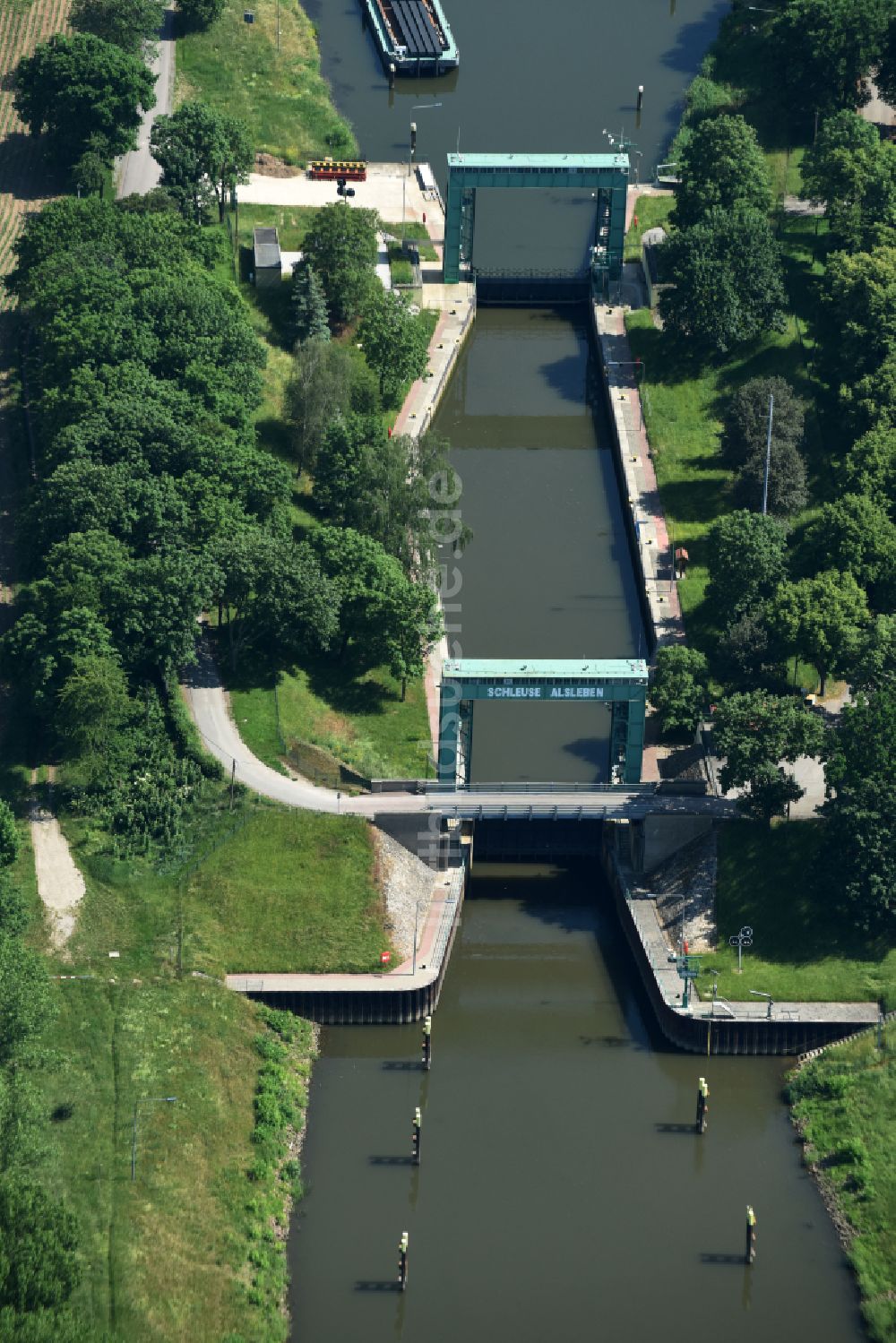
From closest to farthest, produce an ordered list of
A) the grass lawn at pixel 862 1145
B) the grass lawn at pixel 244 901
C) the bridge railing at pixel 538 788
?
the grass lawn at pixel 862 1145 → the grass lawn at pixel 244 901 → the bridge railing at pixel 538 788

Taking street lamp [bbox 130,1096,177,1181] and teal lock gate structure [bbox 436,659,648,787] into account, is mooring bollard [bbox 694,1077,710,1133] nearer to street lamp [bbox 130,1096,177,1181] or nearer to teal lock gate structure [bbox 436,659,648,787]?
teal lock gate structure [bbox 436,659,648,787]

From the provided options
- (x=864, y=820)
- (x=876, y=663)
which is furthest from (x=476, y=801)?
(x=876, y=663)

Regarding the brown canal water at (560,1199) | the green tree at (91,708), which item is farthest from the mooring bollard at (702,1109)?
the green tree at (91,708)

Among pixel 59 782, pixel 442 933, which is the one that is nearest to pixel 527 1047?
pixel 442 933

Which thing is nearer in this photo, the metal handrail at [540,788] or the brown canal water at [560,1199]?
the brown canal water at [560,1199]

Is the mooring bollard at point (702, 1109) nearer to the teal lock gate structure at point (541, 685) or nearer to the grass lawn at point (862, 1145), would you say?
the grass lawn at point (862, 1145)

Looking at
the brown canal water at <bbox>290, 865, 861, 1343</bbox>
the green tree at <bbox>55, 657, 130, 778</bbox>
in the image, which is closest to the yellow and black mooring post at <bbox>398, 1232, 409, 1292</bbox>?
the brown canal water at <bbox>290, 865, 861, 1343</bbox>

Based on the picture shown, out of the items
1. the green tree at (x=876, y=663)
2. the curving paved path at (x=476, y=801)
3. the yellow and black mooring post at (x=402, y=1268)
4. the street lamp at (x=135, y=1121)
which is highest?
the green tree at (x=876, y=663)
